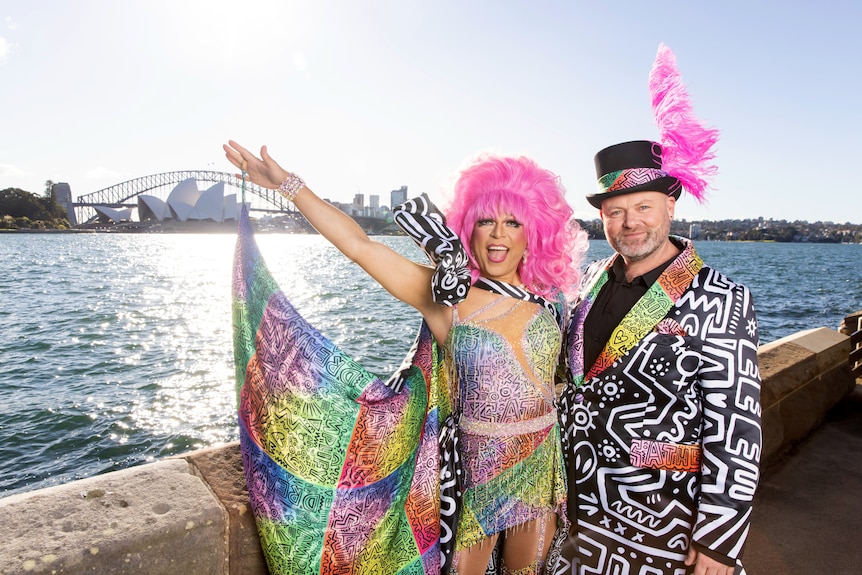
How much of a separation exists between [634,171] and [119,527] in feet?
7.30

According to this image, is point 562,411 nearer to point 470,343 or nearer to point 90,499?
point 470,343

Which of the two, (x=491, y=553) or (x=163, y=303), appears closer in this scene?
(x=491, y=553)

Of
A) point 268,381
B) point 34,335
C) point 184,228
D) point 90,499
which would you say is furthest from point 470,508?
point 184,228

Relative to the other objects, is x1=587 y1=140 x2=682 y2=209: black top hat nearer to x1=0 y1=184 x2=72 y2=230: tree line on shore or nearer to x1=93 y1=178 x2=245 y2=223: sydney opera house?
x1=93 y1=178 x2=245 y2=223: sydney opera house

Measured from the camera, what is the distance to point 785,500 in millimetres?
3553

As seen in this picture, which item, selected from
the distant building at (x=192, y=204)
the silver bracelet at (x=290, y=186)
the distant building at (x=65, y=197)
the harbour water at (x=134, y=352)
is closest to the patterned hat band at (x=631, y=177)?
the silver bracelet at (x=290, y=186)

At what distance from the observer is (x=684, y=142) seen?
2.42 metres

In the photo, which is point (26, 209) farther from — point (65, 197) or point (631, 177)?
point (631, 177)

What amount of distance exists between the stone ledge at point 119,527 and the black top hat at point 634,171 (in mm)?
1938

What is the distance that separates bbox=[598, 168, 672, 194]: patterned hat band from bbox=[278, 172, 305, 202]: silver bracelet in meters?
1.27

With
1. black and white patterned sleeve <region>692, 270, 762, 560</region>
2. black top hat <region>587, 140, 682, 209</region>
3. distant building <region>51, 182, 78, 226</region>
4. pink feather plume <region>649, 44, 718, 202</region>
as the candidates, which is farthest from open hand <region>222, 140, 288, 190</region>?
distant building <region>51, 182, 78, 226</region>

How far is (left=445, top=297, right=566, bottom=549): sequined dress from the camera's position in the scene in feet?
7.44

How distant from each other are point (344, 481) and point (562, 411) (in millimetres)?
1022

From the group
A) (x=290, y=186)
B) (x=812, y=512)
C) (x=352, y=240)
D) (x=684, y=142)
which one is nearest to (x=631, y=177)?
(x=684, y=142)
